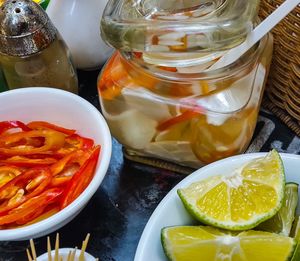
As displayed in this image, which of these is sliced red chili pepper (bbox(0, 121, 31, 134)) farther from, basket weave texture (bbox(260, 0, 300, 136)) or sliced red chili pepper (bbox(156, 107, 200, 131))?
basket weave texture (bbox(260, 0, 300, 136))

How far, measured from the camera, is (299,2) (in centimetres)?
66

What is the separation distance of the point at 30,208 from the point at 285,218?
322mm

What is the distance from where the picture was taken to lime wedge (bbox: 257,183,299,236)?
→ 655 mm

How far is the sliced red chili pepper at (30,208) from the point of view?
0.71 m

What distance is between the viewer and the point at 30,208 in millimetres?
721

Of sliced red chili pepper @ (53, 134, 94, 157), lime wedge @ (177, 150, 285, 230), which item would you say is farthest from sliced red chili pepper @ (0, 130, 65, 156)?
lime wedge @ (177, 150, 285, 230)

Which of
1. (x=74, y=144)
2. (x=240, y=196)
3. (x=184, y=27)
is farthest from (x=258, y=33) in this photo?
(x=74, y=144)

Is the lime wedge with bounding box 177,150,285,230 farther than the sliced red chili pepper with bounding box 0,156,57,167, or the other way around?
the sliced red chili pepper with bounding box 0,156,57,167

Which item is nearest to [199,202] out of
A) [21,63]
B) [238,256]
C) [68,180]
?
[238,256]

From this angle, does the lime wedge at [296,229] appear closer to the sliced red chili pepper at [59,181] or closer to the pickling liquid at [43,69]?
the sliced red chili pepper at [59,181]

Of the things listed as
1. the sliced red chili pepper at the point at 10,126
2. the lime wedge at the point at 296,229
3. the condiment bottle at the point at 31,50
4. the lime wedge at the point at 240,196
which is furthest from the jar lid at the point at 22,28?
the lime wedge at the point at 296,229

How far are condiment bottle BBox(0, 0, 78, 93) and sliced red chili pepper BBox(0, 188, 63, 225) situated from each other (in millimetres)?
220

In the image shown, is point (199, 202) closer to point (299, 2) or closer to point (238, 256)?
point (238, 256)

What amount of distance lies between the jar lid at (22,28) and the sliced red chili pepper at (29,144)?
12cm
